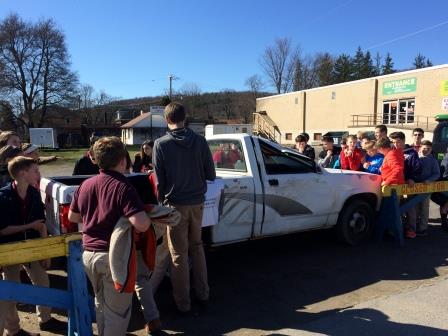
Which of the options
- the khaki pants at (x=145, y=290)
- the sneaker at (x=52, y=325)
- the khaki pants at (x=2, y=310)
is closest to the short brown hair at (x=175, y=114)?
the khaki pants at (x=145, y=290)

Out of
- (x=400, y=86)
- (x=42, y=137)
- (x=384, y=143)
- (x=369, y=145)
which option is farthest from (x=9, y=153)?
(x=42, y=137)

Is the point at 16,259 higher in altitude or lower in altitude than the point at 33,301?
higher

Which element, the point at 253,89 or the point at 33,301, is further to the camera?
the point at 253,89

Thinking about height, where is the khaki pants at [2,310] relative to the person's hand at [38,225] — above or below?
below

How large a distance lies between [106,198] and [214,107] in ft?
329

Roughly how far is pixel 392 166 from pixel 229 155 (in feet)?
8.76

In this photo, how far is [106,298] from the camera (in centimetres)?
334

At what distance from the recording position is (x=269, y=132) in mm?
60875

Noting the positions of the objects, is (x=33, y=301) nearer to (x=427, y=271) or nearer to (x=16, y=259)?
(x=16, y=259)

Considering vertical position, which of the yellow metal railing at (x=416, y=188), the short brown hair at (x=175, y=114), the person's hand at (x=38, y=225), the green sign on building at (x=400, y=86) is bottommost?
the yellow metal railing at (x=416, y=188)

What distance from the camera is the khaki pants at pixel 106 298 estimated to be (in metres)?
3.29

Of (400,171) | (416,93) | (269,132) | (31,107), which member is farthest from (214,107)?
(400,171)

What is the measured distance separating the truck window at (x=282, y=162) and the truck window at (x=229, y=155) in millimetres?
306

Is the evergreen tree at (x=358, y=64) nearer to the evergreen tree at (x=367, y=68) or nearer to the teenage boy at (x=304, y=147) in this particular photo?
the evergreen tree at (x=367, y=68)
